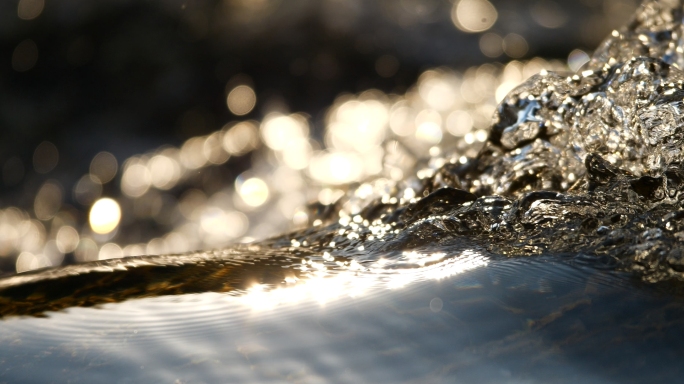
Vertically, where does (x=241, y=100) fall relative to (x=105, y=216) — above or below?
above

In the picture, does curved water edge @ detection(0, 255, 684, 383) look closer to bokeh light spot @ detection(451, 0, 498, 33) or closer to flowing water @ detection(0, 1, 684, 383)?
flowing water @ detection(0, 1, 684, 383)

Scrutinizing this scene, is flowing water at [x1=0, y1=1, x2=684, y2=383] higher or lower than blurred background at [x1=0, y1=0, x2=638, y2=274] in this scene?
lower

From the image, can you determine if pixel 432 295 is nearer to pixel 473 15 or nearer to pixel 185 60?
pixel 185 60

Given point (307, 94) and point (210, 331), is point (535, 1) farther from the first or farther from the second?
point (210, 331)

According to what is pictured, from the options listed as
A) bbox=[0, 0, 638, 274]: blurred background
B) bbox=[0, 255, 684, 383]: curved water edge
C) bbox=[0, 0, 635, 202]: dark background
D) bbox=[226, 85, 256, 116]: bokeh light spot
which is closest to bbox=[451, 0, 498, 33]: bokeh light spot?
bbox=[0, 0, 638, 274]: blurred background

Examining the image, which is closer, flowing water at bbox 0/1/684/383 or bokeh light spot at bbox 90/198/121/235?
flowing water at bbox 0/1/684/383

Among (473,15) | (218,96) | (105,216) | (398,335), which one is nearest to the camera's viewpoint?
(398,335)

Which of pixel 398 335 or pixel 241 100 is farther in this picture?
pixel 241 100

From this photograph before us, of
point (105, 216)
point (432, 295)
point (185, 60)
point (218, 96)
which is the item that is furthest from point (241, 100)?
point (432, 295)
